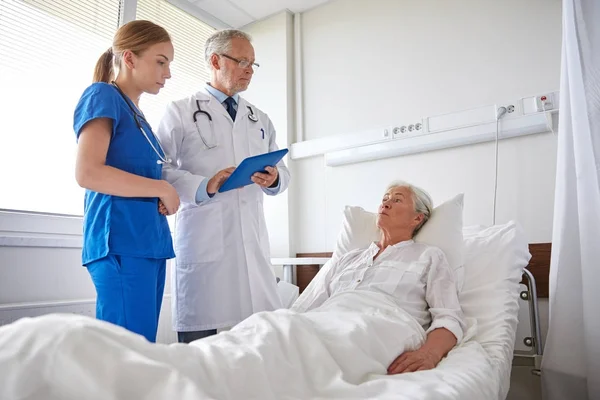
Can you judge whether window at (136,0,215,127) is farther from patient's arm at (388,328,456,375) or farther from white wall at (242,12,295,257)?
patient's arm at (388,328,456,375)

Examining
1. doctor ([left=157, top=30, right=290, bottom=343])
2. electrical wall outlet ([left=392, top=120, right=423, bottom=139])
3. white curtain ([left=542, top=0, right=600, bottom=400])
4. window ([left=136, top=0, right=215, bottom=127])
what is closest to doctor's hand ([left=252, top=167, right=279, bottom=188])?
doctor ([left=157, top=30, right=290, bottom=343])

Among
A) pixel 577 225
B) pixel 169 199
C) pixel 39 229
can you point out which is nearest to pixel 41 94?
pixel 39 229

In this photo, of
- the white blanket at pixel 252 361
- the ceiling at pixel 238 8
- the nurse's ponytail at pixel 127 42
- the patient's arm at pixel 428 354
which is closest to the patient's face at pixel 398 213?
the white blanket at pixel 252 361

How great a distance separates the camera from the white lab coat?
5.06ft

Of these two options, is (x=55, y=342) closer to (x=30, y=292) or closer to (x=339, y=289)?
(x=339, y=289)

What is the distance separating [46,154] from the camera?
7.00ft

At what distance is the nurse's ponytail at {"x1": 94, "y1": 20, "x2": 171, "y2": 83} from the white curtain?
1.24 m

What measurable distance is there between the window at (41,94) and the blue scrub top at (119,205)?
0.96m

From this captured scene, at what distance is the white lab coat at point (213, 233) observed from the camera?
1.54 m

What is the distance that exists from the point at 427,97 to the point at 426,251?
1.22 m

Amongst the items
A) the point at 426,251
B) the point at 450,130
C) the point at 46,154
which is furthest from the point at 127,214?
the point at 450,130

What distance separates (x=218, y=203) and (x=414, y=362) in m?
0.88

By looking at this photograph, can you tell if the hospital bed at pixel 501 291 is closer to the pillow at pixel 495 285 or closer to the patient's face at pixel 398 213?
the pillow at pixel 495 285

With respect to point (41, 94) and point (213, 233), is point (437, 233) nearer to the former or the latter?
point (213, 233)
